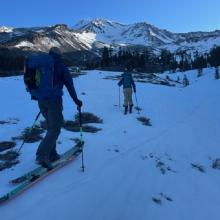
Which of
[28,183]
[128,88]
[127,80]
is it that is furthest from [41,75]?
[127,80]

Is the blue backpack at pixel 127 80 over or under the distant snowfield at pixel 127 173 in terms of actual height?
over

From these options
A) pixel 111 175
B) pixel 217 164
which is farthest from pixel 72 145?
pixel 217 164

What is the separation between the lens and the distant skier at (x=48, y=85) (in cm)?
980

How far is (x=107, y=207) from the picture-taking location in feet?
29.4

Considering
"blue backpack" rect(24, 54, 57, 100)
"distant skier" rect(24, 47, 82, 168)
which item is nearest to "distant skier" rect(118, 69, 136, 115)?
"distant skier" rect(24, 47, 82, 168)

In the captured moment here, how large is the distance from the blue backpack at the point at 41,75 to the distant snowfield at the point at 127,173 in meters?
2.03

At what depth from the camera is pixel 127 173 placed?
1118 cm

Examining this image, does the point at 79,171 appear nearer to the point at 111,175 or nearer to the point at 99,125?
the point at 111,175

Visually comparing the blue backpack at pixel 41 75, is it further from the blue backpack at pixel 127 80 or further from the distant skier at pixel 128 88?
the blue backpack at pixel 127 80

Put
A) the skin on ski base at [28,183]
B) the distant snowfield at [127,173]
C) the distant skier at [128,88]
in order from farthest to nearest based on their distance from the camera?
the distant skier at [128,88]
the distant snowfield at [127,173]
the skin on ski base at [28,183]

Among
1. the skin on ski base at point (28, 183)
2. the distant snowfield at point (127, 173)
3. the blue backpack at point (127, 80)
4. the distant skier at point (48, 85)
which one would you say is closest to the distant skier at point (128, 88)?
the blue backpack at point (127, 80)

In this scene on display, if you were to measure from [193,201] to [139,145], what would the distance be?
402 centimetres

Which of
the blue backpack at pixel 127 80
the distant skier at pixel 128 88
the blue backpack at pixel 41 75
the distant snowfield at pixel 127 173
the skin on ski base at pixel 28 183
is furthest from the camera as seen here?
the blue backpack at pixel 127 80

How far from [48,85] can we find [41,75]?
0.96ft
